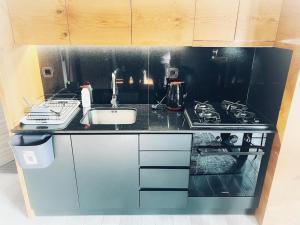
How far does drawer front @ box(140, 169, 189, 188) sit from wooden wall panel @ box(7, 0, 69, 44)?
121cm

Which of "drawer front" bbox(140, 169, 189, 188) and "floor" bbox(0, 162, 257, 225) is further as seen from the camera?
"floor" bbox(0, 162, 257, 225)

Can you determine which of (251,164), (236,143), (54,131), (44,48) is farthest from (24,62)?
(251,164)

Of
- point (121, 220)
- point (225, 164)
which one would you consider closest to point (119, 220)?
point (121, 220)

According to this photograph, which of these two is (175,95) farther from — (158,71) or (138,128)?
(138,128)

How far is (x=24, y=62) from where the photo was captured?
180 cm

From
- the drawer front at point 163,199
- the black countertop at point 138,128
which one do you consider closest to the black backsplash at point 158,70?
the black countertop at point 138,128

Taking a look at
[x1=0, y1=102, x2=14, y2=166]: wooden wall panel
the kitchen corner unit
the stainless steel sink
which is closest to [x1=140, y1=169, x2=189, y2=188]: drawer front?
the kitchen corner unit

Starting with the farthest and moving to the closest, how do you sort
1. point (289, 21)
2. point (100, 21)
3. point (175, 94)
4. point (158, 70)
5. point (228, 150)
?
point (158, 70) < point (175, 94) < point (228, 150) < point (100, 21) < point (289, 21)

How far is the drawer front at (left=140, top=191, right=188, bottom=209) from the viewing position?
71.6 inches

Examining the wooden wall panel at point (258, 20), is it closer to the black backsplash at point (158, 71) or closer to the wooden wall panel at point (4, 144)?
the black backsplash at point (158, 71)

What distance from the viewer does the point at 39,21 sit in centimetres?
157

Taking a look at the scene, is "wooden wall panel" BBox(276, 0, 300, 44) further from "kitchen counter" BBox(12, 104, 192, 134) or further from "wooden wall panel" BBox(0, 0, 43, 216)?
"wooden wall panel" BBox(0, 0, 43, 216)

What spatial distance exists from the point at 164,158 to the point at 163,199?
406 millimetres

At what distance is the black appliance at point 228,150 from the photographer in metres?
1.64
